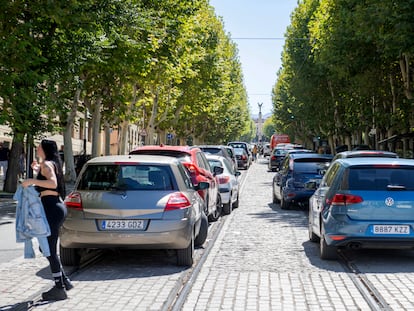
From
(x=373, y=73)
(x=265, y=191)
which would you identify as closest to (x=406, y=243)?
(x=265, y=191)

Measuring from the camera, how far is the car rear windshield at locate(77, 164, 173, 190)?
30.0 ft

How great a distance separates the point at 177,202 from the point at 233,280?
1.34 m

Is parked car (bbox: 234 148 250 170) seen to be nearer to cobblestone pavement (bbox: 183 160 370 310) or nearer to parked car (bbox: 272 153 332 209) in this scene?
parked car (bbox: 272 153 332 209)

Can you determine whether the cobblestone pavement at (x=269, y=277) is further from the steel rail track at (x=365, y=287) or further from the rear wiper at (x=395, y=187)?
the rear wiper at (x=395, y=187)

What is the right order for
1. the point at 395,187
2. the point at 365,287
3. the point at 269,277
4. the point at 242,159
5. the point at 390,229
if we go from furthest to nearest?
1. the point at 242,159
2. the point at 395,187
3. the point at 390,229
4. the point at 269,277
5. the point at 365,287

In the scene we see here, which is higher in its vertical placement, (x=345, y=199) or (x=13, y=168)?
(x=13, y=168)

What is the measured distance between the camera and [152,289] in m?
7.65

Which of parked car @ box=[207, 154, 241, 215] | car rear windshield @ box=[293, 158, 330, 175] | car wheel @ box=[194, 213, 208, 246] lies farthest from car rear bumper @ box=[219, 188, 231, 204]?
car wheel @ box=[194, 213, 208, 246]

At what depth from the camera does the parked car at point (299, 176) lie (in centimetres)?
1781

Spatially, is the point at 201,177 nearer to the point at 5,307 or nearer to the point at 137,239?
the point at 137,239

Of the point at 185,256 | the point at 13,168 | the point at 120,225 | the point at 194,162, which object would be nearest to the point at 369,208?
the point at 185,256

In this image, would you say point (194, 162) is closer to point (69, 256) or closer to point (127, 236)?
point (69, 256)

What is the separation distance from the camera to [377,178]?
9766mm

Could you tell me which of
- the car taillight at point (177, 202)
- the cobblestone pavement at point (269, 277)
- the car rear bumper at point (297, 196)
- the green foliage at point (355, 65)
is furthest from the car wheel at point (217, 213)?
the green foliage at point (355, 65)
